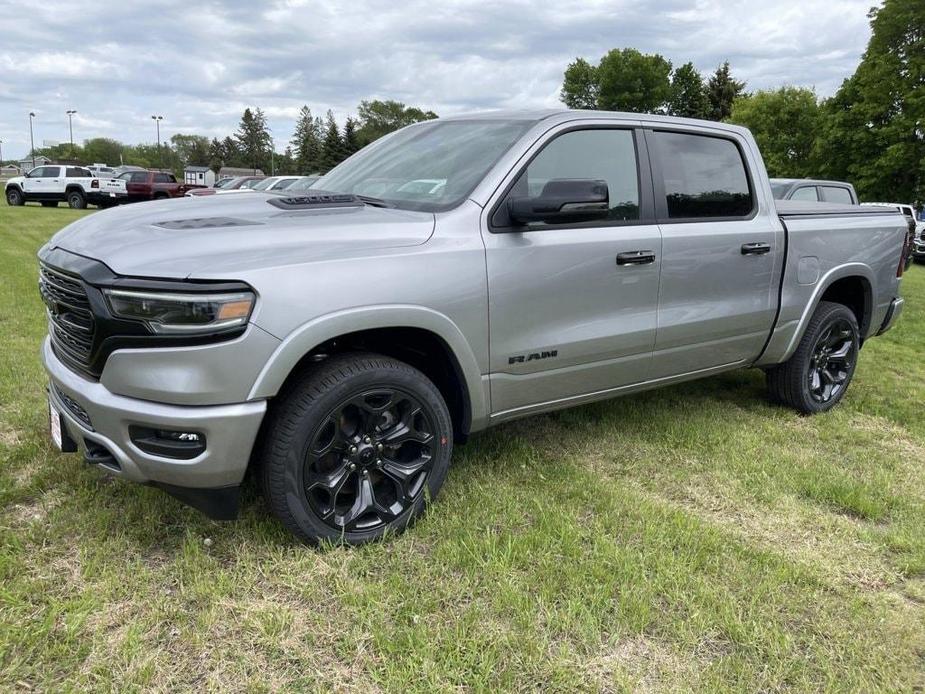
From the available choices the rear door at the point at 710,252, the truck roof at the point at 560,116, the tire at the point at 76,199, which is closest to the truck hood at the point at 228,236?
the truck roof at the point at 560,116

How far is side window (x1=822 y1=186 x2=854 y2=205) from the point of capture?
12273mm

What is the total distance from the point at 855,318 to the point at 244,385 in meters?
4.44

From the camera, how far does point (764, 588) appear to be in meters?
2.68

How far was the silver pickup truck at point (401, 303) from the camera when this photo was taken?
239 centimetres

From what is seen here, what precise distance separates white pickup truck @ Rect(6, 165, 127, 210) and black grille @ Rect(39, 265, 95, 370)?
25.5 m

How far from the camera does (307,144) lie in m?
101

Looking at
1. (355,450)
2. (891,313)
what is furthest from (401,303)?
(891,313)

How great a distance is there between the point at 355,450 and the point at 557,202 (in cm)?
131

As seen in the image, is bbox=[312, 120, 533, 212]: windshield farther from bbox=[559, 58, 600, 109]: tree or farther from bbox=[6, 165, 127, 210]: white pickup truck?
bbox=[559, 58, 600, 109]: tree

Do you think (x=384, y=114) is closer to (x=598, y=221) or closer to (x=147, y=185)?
(x=147, y=185)

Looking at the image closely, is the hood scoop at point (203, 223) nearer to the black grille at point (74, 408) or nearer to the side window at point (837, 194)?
the black grille at point (74, 408)

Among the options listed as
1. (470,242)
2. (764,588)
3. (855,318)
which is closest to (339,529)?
(470,242)

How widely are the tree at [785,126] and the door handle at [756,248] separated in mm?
39787

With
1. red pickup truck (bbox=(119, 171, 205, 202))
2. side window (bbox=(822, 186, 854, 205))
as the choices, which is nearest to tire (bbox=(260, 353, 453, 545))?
side window (bbox=(822, 186, 854, 205))
